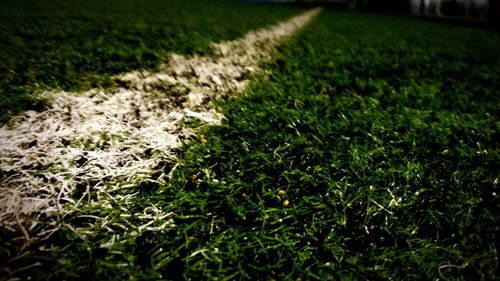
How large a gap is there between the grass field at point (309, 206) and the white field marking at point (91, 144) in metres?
0.11

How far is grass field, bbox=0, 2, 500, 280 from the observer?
4.29 ft

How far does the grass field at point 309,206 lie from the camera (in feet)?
4.29

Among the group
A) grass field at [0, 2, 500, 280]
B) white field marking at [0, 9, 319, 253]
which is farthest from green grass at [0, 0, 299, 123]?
grass field at [0, 2, 500, 280]

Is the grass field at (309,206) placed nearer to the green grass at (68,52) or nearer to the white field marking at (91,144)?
the white field marking at (91,144)

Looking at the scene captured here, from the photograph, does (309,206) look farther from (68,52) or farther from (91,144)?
(68,52)

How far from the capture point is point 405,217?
1637 mm

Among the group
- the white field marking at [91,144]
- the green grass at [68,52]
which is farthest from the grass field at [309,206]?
the green grass at [68,52]

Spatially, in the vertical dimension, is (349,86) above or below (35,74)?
below

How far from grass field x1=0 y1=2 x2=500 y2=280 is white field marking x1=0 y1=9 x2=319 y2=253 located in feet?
0.36

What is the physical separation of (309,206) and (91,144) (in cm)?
153

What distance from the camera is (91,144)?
6.46 ft

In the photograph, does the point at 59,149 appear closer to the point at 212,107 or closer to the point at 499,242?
the point at 212,107

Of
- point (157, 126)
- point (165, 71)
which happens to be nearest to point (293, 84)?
point (165, 71)

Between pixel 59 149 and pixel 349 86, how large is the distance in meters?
3.20
